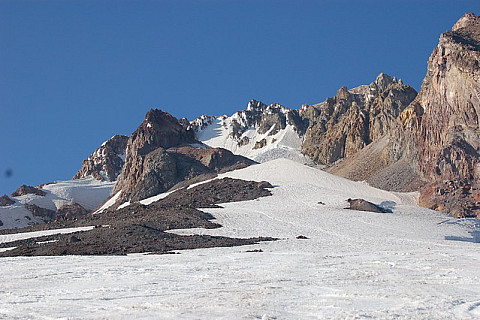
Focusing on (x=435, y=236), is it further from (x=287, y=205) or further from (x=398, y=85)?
(x=398, y=85)

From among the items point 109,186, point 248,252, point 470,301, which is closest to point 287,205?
point 248,252

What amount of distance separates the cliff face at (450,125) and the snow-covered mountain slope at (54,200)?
5795cm

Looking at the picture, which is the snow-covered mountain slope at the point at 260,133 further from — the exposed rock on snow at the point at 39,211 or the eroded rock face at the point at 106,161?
the exposed rock on snow at the point at 39,211

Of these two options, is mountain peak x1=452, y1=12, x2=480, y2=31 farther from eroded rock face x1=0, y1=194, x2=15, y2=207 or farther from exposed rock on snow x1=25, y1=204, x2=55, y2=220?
eroded rock face x1=0, y1=194, x2=15, y2=207

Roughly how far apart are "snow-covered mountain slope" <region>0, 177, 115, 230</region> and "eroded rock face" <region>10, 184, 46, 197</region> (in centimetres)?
93

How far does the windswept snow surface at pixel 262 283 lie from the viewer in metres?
12.4

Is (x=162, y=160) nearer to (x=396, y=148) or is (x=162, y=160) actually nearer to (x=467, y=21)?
(x=396, y=148)

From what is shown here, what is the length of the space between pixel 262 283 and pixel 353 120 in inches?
4579

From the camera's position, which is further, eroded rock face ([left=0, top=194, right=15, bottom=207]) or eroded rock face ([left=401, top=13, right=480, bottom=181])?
eroded rock face ([left=0, top=194, right=15, bottom=207])

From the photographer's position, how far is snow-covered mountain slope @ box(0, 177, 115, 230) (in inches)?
3613

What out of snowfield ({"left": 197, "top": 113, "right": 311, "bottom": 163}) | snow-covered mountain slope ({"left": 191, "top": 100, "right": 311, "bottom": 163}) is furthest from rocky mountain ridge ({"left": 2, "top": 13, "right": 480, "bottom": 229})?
snow-covered mountain slope ({"left": 191, "top": 100, "right": 311, "bottom": 163})

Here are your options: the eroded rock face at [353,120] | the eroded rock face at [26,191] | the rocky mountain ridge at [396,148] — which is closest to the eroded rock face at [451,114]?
the rocky mountain ridge at [396,148]

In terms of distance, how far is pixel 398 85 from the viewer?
12750 centimetres

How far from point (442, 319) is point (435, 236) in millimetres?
28208
